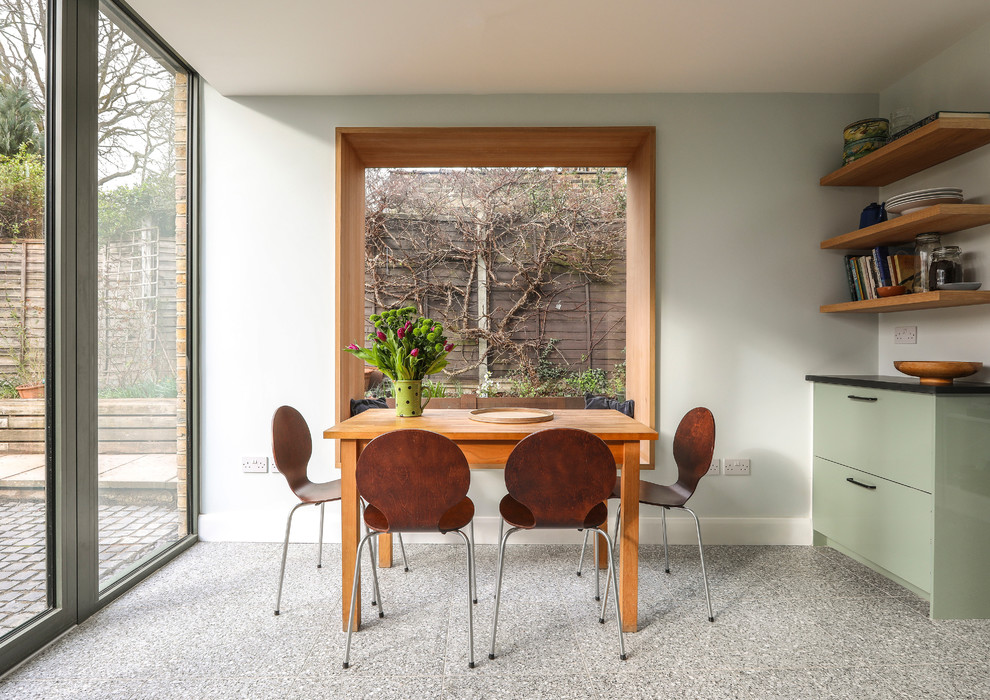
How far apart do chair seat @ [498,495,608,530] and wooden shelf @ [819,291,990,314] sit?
172 centimetres

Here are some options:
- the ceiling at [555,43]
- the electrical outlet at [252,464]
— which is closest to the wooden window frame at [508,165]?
the ceiling at [555,43]

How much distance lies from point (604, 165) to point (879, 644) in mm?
2790

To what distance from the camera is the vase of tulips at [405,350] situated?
2.41 metres

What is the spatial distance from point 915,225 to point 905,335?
71 cm

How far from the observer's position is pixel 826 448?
301 cm

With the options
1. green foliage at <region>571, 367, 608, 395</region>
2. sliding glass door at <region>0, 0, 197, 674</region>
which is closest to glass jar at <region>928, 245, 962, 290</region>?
green foliage at <region>571, 367, 608, 395</region>

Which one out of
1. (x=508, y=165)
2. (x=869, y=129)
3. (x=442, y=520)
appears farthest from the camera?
(x=508, y=165)

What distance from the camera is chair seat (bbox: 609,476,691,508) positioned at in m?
2.38

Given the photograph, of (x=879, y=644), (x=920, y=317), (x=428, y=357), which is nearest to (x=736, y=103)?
(x=920, y=317)

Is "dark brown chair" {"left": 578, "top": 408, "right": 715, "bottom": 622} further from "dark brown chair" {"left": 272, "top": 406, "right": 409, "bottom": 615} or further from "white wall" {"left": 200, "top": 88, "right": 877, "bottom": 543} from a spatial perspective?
"dark brown chair" {"left": 272, "top": 406, "right": 409, "bottom": 615}

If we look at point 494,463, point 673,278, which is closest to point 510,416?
point 494,463

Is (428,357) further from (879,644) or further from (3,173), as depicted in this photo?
(879,644)

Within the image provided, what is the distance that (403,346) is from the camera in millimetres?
2400

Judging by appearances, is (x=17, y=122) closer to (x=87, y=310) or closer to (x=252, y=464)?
(x=87, y=310)
